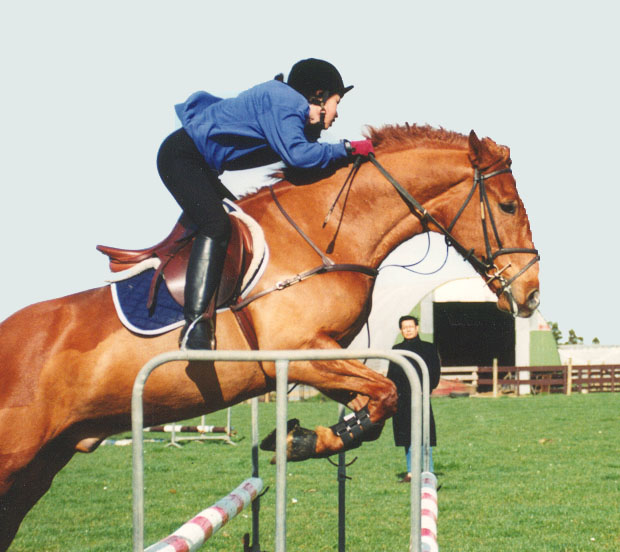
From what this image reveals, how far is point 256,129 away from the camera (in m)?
4.24

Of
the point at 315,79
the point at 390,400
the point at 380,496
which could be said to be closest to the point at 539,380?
the point at 380,496

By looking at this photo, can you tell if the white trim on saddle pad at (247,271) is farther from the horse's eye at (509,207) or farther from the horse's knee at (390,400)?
the horse's eye at (509,207)

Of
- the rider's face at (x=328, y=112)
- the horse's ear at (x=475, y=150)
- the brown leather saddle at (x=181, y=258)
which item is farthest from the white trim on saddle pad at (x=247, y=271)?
the horse's ear at (x=475, y=150)

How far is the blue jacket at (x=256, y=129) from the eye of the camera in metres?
4.16

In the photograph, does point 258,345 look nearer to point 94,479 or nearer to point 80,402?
point 80,402

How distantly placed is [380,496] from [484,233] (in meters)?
5.30

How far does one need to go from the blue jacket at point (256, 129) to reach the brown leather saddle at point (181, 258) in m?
0.36

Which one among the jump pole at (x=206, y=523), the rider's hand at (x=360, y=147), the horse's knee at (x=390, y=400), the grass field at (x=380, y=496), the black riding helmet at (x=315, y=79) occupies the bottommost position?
the grass field at (x=380, y=496)

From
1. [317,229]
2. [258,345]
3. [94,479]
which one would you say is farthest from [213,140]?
[94,479]

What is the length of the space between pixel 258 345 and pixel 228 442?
11.6 meters

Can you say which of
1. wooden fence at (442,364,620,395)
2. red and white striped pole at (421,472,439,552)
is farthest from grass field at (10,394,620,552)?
wooden fence at (442,364,620,395)

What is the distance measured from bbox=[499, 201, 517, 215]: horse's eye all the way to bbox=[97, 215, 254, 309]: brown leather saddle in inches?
58.5

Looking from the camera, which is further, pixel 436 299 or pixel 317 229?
pixel 436 299

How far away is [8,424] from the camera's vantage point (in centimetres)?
422
